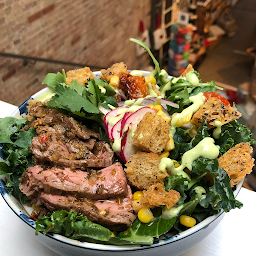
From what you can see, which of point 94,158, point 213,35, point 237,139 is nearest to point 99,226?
point 94,158

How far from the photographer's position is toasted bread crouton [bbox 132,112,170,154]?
1236mm

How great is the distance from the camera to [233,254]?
128 cm

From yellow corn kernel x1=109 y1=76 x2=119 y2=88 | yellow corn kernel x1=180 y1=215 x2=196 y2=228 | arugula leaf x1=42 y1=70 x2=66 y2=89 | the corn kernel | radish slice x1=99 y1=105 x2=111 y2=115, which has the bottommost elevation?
yellow corn kernel x1=180 y1=215 x2=196 y2=228

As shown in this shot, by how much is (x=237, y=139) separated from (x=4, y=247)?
125 cm

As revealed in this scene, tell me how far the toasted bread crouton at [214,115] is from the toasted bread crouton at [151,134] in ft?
0.55

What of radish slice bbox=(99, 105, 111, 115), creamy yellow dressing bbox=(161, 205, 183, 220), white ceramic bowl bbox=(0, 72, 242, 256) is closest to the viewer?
white ceramic bowl bbox=(0, 72, 242, 256)

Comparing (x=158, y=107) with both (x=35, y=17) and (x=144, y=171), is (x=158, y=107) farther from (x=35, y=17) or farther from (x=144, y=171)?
(x=35, y=17)

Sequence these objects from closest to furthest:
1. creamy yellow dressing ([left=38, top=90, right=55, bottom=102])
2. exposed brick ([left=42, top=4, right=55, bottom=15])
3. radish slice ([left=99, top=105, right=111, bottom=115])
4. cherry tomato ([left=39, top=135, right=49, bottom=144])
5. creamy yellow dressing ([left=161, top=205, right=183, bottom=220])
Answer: creamy yellow dressing ([left=161, top=205, right=183, bottom=220]) < cherry tomato ([left=39, top=135, right=49, bottom=144]) < radish slice ([left=99, top=105, right=111, bottom=115]) < creamy yellow dressing ([left=38, top=90, right=55, bottom=102]) < exposed brick ([left=42, top=4, right=55, bottom=15])

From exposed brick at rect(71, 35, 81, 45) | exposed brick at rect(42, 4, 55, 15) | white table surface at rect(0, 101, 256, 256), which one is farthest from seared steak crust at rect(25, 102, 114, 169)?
exposed brick at rect(71, 35, 81, 45)

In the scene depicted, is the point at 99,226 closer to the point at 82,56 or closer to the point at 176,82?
the point at 176,82

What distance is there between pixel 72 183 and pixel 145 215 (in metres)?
0.33

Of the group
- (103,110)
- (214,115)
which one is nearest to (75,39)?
(103,110)

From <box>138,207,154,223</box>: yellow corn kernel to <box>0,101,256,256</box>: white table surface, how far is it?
1.20ft

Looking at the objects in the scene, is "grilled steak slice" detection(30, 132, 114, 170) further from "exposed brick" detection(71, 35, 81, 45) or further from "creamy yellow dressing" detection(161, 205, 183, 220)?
"exposed brick" detection(71, 35, 81, 45)
